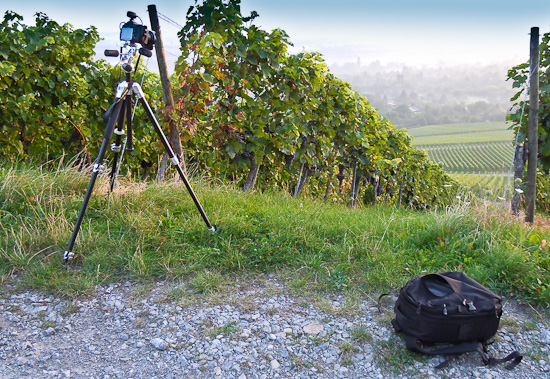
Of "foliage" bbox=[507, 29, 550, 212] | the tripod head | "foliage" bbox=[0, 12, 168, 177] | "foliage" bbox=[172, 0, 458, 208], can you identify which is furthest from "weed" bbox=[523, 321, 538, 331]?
"foliage" bbox=[0, 12, 168, 177]

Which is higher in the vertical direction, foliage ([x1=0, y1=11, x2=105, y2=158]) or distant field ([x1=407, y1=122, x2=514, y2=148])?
foliage ([x1=0, y1=11, x2=105, y2=158])

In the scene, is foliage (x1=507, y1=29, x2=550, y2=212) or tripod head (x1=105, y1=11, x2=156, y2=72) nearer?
tripod head (x1=105, y1=11, x2=156, y2=72)

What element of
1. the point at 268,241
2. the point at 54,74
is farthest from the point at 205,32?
the point at 268,241

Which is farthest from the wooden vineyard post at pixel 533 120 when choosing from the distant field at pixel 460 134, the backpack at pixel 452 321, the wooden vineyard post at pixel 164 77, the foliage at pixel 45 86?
the distant field at pixel 460 134

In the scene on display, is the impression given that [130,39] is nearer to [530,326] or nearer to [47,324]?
[47,324]

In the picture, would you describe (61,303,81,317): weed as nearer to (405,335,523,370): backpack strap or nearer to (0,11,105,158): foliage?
(405,335,523,370): backpack strap

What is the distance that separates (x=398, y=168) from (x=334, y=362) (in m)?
7.38

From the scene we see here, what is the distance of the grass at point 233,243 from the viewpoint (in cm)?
340

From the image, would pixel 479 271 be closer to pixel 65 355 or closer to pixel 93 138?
pixel 65 355

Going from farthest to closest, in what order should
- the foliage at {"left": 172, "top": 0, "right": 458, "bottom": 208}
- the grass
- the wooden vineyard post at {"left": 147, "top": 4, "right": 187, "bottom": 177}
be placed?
1. the foliage at {"left": 172, "top": 0, "right": 458, "bottom": 208}
2. the wooden vineyard post at {"left": 147, "top": 4, "right": 187, "bottom": 177}
3. the grass

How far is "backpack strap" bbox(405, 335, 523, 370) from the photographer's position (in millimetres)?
2590

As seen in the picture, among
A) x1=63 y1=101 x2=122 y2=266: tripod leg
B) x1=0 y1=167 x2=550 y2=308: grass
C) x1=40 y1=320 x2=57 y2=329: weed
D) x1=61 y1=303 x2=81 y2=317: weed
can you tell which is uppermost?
x1=63 y1=101 x2=122 y2=266: tripod leg

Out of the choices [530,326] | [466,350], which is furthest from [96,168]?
[530,326]

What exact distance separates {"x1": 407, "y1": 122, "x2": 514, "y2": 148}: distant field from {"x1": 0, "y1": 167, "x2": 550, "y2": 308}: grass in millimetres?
60485
